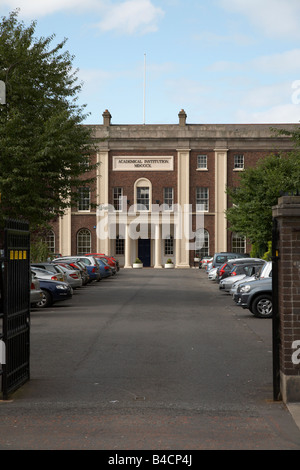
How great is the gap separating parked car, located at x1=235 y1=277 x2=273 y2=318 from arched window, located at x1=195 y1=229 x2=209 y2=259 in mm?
45652

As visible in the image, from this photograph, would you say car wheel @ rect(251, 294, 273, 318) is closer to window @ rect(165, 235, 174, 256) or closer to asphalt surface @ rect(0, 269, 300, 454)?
asphalt surface @ rect(0, 269, 300, 454)

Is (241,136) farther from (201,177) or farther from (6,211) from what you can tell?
(6,211)

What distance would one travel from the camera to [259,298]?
18344 mm

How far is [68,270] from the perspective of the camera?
29.9 m

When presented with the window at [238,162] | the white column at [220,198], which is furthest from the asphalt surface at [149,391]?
the window at [238,162]

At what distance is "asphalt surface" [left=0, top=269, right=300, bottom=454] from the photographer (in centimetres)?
642

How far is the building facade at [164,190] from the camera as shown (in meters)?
64.4

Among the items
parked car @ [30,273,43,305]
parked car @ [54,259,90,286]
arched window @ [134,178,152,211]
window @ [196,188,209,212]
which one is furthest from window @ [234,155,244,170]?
parked car @ [30,273,43,305]

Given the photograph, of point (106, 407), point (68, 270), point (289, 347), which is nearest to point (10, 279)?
point (106, 407)

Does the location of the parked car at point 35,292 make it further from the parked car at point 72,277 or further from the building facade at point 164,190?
the building facade at point 164,190

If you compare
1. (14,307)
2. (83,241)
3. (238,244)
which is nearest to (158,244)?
(83,241)

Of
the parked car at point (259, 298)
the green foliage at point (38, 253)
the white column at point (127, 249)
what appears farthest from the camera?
the white column at point (127, 249)
